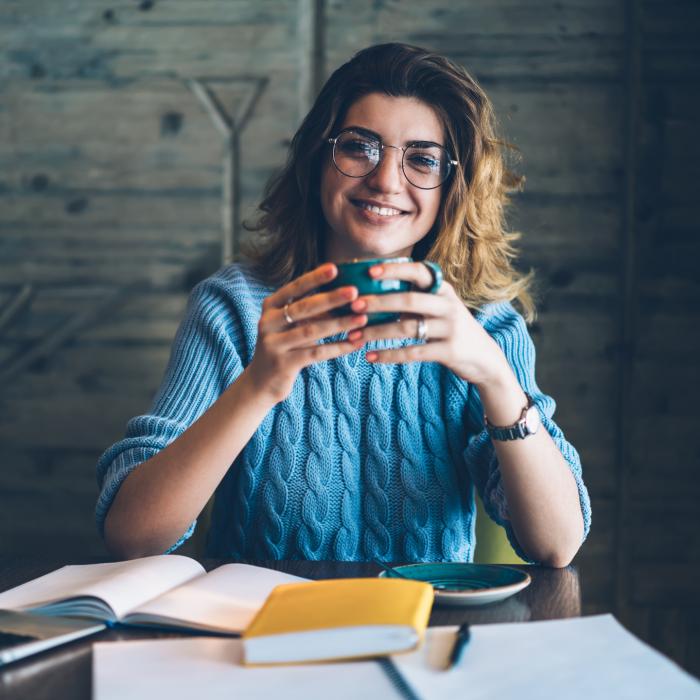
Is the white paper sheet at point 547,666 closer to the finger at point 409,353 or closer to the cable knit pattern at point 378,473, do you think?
the finger at point 409,353

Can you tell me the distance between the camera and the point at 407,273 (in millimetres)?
960

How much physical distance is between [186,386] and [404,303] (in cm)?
54

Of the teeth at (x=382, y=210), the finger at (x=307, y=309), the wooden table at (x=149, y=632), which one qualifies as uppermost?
the teeth at (x=382, y=210)

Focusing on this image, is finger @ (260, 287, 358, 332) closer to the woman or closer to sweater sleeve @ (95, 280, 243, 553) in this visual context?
the woman

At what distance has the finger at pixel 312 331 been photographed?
3.16 ft

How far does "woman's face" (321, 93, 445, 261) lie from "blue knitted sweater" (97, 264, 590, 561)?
22cm

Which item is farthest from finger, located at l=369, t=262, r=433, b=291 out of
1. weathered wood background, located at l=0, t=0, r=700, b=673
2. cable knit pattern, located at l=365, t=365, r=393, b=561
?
weathered wood background, located at l=0, t=0, r=700, b=673

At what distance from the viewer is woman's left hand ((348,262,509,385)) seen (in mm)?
953

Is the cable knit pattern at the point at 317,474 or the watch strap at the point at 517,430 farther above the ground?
the watch strap at the point at 517,430

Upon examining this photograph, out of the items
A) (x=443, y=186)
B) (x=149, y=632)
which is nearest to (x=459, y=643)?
(x=149, y=632)

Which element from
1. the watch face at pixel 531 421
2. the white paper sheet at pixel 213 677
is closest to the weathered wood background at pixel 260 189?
the watch face at pixel 531 421

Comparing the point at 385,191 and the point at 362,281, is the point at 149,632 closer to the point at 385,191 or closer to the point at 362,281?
the point at 362,281

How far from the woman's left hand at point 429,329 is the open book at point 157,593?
316 millimetres

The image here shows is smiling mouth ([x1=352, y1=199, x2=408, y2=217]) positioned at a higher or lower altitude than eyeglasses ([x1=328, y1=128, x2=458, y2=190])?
lower
